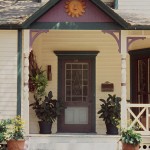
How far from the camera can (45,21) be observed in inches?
491

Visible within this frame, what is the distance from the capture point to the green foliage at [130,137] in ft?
38.0

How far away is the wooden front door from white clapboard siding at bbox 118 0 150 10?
1492 millimetres

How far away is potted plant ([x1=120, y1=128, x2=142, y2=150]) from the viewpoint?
456 inches

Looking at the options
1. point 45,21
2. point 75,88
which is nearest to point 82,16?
point 45,21

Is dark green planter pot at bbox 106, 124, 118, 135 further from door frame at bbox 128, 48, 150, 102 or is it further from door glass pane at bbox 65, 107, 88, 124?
door frame at bbox 128, 48, 150, 102

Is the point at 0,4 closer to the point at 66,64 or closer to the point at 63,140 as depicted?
the point at 66,64

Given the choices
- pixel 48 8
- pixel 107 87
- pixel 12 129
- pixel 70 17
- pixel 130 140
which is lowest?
pixel 130 140

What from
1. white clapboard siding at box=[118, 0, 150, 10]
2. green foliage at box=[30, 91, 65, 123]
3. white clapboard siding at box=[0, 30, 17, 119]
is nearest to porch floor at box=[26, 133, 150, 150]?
white clapboard siding at box=[0, 30, 17, 119]

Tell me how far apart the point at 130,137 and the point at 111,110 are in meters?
2.52

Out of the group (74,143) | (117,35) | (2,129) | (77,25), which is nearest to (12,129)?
(2,129)

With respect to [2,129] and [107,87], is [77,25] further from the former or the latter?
[2,129]

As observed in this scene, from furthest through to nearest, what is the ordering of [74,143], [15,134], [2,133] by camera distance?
[74,143]
[2,133]
[15,134]

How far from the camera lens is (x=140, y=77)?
49.4 feet

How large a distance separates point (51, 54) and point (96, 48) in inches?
59.4
